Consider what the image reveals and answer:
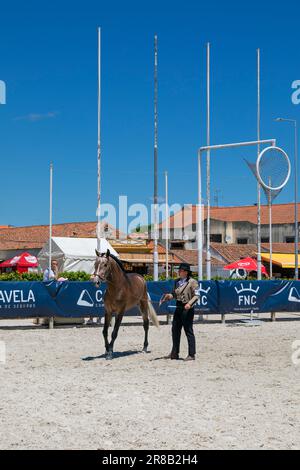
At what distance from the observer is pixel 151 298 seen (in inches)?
890

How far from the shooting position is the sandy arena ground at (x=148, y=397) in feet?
23.9

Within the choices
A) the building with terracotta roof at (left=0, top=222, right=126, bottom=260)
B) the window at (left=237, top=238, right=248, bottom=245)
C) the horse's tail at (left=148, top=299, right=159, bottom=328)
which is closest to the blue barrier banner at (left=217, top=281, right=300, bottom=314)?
the horse's tail at (left=148, top=299, right=159, bottom=328)

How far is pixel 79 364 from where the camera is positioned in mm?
13383

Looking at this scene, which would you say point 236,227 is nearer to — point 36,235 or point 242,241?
point 242,241

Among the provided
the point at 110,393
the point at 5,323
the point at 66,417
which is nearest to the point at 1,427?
the point at 66,417

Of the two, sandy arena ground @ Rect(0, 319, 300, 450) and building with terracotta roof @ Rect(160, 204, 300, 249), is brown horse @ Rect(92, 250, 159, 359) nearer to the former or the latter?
sandy arena ground @ Rect(0, 319, 300, 450)

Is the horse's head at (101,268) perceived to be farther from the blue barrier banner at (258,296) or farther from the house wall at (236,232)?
the house wall at (236,232)

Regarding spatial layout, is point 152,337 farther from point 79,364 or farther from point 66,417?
point 66,417

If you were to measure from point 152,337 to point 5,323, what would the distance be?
21.6 feet

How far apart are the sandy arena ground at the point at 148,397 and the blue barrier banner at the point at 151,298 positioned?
4.08 meters

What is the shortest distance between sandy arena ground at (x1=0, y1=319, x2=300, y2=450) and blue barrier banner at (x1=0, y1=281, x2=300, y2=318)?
13.4 ft

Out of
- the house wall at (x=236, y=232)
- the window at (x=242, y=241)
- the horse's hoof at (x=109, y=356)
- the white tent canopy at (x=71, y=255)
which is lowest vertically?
the horse's hoof at (x=109, y=356)

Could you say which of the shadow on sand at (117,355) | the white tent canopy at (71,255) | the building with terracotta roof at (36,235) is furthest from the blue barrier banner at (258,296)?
the building with terracotta roof at (36,235)

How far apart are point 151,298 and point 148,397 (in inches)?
505
